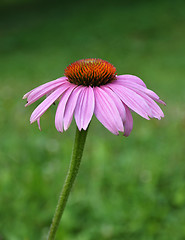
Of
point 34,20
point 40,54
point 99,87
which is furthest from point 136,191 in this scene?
point 34,20

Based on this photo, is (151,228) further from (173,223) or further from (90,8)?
(90,8)

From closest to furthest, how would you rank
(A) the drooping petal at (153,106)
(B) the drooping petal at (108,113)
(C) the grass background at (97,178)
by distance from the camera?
1. (B) the drooping petal at (108,113)
2. (A) the drooping petal at (153,106)
3. (C) the grass background at (97,178)

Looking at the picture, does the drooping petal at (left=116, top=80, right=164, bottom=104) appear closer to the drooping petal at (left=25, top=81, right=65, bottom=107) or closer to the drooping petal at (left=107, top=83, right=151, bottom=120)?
the drooping petal at (left=107, top=83, right=151, bottom=120)

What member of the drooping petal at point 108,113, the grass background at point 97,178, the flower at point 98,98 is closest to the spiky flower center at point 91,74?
the flower at point 98,98

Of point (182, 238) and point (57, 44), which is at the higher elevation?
point (57, 44)

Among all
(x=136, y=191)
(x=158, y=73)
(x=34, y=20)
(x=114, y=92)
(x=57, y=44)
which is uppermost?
(x=34, y=20)

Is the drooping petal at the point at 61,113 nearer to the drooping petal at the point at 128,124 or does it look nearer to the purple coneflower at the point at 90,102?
the purple coneflower at the point at 90,102
